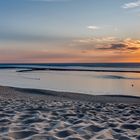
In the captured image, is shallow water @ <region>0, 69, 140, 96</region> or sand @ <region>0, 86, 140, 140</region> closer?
sand @ <region>0, 86, 140, 140</region>

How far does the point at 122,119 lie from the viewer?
8.11 m

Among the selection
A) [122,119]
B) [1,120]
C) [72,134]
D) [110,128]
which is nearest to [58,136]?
[72,134]

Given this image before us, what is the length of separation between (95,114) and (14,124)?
2.79 meters

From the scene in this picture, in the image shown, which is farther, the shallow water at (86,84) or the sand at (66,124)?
the shallow water at (86,84)

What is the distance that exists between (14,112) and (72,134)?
2941 mm

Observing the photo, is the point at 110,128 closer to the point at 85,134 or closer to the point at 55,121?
the point at 85,134

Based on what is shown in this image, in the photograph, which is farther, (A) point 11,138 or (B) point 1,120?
(B) point 1,120

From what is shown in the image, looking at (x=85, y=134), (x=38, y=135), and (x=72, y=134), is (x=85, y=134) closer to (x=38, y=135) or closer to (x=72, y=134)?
(x=72, y=134)

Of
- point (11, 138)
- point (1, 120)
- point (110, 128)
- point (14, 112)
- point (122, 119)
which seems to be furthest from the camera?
point (14, 112)

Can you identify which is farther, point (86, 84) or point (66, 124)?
point (86, 84)

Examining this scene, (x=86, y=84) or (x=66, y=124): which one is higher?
(x=66, y=124)

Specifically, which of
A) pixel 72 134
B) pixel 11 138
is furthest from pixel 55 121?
pixel 11 138

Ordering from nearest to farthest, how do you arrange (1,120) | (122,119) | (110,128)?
(110,128)
(1,120)
(122,119)

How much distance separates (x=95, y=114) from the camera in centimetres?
886
